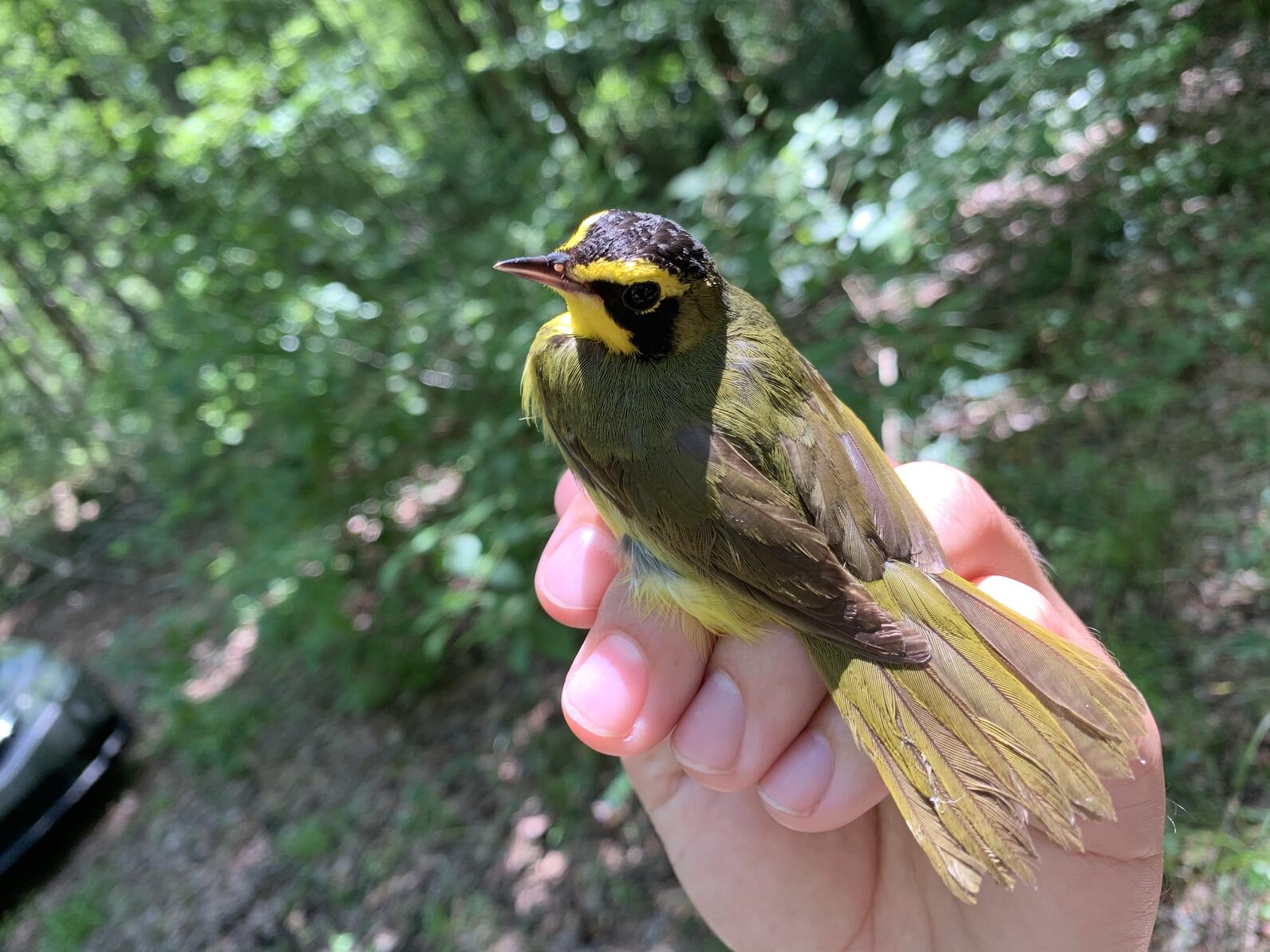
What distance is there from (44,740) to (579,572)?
210 inches

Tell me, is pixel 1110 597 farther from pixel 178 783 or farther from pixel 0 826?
pixel 0 826

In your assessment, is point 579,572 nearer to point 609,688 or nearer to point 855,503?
point 609,688

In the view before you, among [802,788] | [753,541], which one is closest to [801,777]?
[802,788]

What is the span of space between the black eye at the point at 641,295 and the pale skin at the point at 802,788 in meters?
0.54

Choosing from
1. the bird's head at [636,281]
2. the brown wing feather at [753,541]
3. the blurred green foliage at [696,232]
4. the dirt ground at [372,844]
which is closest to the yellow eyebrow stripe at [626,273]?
the bird's head at [636,281]

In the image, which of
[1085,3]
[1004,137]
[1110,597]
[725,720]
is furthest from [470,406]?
[1085,3]

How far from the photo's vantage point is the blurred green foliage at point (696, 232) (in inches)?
98.7

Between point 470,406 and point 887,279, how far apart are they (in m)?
1.76

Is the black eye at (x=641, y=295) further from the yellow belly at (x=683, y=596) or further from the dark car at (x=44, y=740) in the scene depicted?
the dark car at (x=44, y=740)

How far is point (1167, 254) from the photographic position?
442cm

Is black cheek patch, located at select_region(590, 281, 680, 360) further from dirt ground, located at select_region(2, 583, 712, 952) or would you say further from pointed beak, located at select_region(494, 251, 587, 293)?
dirt ground, located at select_region(2, 583, 712, 952)

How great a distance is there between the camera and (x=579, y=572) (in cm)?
167

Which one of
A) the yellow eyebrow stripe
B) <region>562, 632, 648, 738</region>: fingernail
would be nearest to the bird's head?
the yellow eyebrow stripe

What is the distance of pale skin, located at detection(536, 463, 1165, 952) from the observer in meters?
1.38
